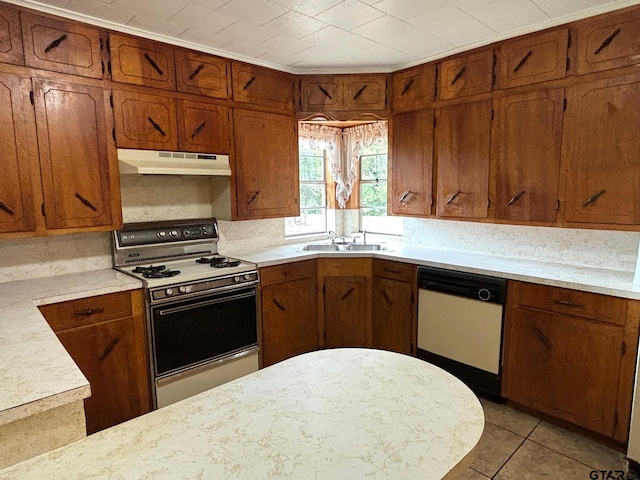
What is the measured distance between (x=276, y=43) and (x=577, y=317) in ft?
8.57

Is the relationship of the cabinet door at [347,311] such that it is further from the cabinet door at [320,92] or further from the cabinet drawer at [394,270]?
the cabinet door at [320,92]

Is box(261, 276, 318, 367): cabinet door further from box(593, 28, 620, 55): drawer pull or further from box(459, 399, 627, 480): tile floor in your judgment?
box(593, 28, 620, 55): drawer pull

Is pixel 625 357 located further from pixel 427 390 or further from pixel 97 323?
pixel 97 323

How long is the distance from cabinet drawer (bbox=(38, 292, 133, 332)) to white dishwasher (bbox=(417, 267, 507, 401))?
205cm

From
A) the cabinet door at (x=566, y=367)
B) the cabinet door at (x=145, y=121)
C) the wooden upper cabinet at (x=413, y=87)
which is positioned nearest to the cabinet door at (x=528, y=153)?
the wooden upper cabinet at (x=413, y=87)

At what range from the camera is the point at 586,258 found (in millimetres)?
2637

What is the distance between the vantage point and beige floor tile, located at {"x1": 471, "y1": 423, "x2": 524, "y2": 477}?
208 cm

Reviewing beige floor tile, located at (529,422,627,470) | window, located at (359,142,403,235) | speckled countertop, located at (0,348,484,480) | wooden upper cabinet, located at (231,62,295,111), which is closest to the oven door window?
speckled countertop, located at (0,348,484,480)

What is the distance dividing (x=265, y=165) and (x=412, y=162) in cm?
125

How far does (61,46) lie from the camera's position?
7.20ft

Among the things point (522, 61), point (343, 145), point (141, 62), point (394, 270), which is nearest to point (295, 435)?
point (394, 270)

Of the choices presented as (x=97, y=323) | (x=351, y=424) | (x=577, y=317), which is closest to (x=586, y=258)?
(x=577, y=317)

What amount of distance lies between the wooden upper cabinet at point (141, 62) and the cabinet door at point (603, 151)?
2.61 metres

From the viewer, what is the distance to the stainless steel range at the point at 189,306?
2406 mm
